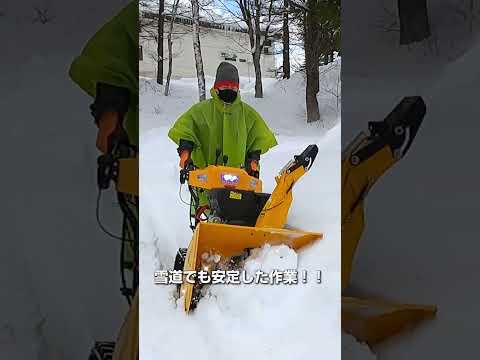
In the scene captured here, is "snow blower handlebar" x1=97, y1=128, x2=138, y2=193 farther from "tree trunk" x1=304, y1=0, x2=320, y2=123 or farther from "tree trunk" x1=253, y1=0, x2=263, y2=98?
"tree trunk" x1=304, y1=0, x2=320, y2=123

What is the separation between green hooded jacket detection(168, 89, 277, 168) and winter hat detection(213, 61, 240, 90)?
0.13 feet

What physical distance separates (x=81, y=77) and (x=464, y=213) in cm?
171

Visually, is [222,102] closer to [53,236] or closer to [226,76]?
[226,76]

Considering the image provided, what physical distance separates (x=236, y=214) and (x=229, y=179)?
146 mm

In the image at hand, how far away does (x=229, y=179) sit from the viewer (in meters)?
2.49

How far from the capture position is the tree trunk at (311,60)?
2.52 metres

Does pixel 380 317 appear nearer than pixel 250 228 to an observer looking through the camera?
No

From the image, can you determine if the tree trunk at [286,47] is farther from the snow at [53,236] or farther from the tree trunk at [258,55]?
the snow at [53,236]

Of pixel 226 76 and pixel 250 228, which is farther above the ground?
pixel 226 76

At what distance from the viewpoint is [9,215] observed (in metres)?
2.57

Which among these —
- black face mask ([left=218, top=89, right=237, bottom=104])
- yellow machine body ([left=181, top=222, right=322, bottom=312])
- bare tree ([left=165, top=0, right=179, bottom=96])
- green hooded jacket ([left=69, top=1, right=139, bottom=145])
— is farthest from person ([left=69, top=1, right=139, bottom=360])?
black face mask ([left=218, top=89, right=237, bottom=104])

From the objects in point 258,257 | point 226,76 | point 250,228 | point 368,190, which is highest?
point 226,76

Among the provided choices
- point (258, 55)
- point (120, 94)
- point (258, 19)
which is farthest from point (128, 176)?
point (258, 19)

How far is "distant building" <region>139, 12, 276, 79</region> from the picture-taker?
2.46 meters
